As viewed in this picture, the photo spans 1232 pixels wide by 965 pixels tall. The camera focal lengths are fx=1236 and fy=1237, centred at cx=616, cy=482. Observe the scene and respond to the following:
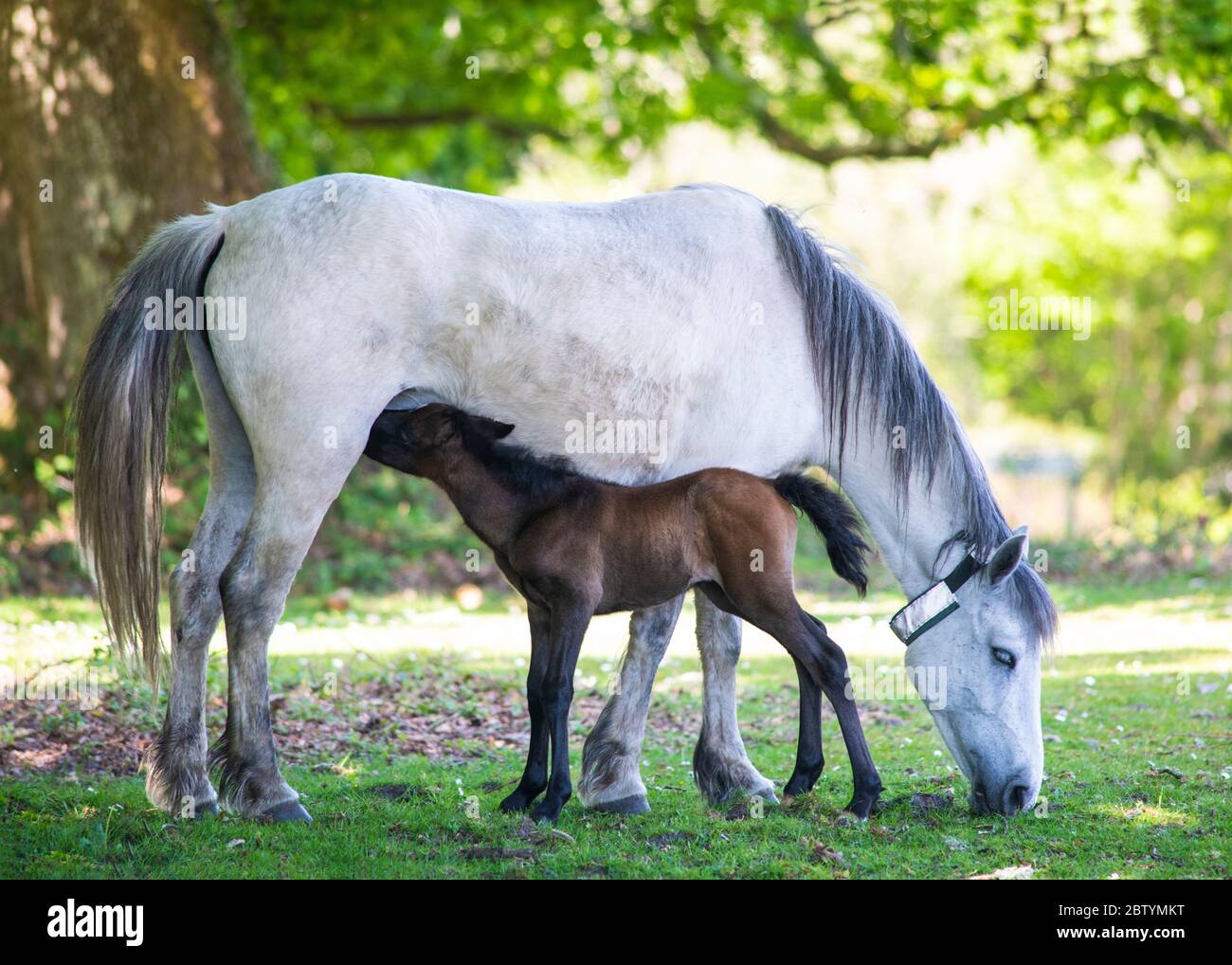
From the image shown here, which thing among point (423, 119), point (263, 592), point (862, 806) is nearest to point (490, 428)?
point (263, 592)

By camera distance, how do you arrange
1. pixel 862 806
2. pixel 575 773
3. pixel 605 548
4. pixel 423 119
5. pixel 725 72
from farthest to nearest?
pixel 423 119 < pixel 725 72 < pixel 575 773 < pixel 605 548 < pixel 862 806

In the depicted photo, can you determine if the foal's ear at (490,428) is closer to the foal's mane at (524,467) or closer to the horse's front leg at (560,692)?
the foal's mane at (524,467)

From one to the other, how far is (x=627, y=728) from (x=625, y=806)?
0.35 metres

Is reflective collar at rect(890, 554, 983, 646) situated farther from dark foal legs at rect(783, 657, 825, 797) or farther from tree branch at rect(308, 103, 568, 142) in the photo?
tree branch at rect(308, 103, 568, 142)

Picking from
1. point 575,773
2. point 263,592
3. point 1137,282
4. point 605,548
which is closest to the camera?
point 263,592

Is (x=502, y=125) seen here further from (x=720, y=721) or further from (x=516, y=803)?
(x=516, y=803)

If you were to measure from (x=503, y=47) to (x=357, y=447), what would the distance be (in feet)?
37.6

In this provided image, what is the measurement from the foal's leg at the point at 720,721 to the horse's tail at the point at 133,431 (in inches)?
96.3

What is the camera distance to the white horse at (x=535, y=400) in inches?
199

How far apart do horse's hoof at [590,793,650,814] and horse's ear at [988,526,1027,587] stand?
1823mm

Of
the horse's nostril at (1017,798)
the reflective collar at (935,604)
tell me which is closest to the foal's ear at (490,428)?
the reflective collar at (935,604)

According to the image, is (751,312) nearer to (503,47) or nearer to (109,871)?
(109,871)

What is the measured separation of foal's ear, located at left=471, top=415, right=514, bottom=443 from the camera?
5.38 meters

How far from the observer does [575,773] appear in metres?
6.21
